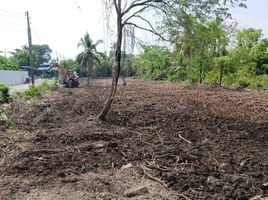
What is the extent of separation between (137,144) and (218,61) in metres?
24.1

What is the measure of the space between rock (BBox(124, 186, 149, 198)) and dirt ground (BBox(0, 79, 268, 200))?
15mm

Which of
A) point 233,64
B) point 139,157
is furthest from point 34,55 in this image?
point 139,157

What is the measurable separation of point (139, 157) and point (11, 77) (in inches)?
1768

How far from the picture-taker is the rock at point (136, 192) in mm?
5896

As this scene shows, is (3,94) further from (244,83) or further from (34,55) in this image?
(34,55)

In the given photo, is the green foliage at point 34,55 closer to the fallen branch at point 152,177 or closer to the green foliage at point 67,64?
the green foliage at point 67,64

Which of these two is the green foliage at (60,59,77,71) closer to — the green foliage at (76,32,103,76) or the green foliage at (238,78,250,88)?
the green foliage at (76,32,103,76)

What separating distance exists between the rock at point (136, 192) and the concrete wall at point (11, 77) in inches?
1553

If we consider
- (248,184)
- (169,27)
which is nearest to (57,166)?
(248,184)

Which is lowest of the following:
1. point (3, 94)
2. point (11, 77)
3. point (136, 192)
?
point (11, 77)

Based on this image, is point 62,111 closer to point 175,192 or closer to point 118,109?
point 118,109

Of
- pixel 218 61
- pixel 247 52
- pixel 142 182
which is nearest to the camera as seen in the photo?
pixel 142 182

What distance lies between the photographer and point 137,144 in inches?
368

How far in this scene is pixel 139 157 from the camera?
8086mm
